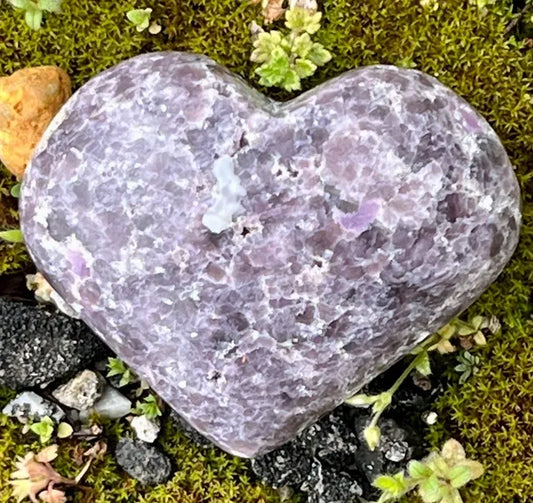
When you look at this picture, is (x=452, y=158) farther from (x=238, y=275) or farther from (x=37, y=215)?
(x=37, y=215)

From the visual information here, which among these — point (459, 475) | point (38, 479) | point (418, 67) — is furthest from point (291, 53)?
point (38, 479)

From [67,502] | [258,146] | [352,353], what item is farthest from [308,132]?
[67,502]

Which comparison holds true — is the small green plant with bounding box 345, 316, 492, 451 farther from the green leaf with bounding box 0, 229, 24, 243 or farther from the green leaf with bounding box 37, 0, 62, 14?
the green leaf with bounding box 37, 0, 62, 14

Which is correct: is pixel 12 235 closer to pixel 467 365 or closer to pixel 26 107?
pixel 26 107

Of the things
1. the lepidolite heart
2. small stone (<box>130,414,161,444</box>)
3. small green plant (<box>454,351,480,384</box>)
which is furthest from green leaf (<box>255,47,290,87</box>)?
small stone (<box>130,414,161,444</box>)

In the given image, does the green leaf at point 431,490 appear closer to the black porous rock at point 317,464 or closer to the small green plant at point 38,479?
the black porous rock at point 317,464

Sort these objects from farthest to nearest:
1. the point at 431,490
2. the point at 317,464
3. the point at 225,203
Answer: the point at 317,464 → the point at 431,490 → the point at 225,203
